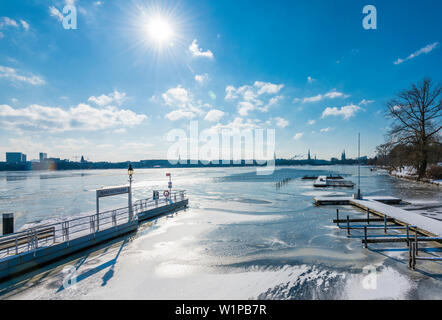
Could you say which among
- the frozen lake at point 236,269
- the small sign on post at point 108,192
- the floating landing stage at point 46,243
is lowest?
the frozen lake at point 236,269

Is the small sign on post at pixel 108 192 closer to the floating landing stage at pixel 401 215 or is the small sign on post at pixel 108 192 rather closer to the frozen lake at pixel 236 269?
the frozen lake at pixel 236 269

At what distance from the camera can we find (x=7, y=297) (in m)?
7.88

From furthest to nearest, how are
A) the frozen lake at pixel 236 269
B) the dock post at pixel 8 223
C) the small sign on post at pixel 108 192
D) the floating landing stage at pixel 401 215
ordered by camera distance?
the small sign on post at pixel 108 192 → the dock post at pixel 8 223 → the floating landing stage at pixel 401 215 → the frozen lake at pixel 236 269

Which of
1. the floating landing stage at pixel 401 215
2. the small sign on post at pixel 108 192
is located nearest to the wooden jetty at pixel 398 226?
the floating landing stage at pixel 401 215

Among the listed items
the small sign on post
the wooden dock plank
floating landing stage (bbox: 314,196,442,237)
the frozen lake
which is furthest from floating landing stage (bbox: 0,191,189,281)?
the wooden dock plank

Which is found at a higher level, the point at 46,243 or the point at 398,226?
the point at 398,226

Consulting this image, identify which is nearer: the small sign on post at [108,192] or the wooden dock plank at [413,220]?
the wooden dock plank at [413,220]

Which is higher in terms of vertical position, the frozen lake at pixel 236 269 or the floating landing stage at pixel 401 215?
the floating landing stage at pixel 401 215

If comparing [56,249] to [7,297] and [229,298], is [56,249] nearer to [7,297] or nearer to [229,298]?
[7,297]

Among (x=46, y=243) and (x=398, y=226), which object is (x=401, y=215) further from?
(x=46, y=243)

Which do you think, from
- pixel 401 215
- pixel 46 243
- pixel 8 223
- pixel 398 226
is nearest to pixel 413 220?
pixel 401 215

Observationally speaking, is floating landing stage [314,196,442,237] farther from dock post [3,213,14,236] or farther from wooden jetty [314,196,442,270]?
dock post [3,213,14,236]
